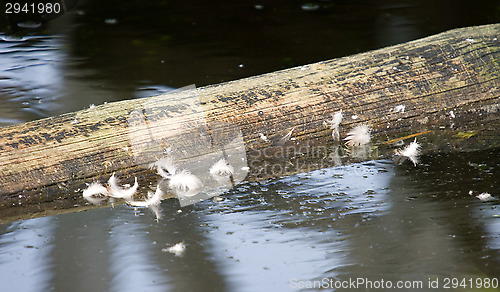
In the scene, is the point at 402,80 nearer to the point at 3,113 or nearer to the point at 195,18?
the point at 3,113

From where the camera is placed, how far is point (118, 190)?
73.9 inches

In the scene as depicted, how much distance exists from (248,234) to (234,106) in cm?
65

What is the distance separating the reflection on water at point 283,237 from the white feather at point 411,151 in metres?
0.09

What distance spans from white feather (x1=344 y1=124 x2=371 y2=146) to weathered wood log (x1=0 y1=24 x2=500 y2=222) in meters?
0.03

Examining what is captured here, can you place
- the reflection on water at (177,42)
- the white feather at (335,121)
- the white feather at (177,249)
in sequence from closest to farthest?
the white feather at (177,249), the white feather at (335,121), the reflection on water at (177,42)

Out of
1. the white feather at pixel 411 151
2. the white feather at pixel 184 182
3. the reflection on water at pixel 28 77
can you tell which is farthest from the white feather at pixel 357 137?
the reflection on water at pixel 28 77

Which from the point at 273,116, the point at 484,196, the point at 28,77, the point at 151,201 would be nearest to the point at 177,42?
the point at 28,77

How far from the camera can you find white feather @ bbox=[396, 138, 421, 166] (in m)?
2.01

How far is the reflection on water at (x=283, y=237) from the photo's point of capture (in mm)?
1365

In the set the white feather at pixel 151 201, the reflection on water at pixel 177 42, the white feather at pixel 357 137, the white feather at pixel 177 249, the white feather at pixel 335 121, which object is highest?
the reflection on water at pixel 177 42

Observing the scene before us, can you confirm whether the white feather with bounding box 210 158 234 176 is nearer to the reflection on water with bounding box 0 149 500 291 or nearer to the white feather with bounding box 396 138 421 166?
the reflection on water with bounding box 0 149 500 291

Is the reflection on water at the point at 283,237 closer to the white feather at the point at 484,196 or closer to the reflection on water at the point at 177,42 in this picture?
the white feather at the point at 484,196

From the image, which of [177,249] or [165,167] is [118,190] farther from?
[177,249]

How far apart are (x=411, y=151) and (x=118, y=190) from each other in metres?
1.16
